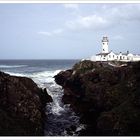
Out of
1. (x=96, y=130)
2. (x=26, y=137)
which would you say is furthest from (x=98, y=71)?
(x=26, y=137)

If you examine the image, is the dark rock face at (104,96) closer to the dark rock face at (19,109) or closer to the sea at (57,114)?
the sea at (57,114)

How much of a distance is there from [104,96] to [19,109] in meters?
3.66

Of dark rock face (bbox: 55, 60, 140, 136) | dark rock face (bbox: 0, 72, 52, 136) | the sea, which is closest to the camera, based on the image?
dark rock face (bbox: 0, 72, 52, 136)

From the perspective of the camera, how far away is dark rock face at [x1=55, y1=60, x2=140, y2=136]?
31.4ft

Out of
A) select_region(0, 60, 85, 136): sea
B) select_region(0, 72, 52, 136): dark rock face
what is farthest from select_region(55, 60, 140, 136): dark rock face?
select_region(0, 72, 52, 136): dark rock face

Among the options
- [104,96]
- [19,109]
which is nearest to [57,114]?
[19,109]

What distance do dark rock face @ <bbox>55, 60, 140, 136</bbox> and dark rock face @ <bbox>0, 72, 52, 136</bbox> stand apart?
5.34 ft

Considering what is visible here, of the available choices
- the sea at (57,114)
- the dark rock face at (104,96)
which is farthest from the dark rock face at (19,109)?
the dark rock face at (104,96)

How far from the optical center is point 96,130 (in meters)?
9.83

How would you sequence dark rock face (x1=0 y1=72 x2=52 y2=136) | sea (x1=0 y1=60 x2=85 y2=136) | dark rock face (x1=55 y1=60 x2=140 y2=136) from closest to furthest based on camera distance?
1. dark rock face (x1=0 y1=72 x2=52 y2=136)
2. dark rock face (x1=55 y1=60 x2=140 y2=136)
3. sea (x1=0 y1=60 x2=85 y2=136)

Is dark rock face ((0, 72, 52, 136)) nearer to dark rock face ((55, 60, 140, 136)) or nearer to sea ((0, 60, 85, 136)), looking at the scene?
sea ((0, 60, 85, 136))

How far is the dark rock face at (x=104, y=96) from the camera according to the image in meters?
9.56

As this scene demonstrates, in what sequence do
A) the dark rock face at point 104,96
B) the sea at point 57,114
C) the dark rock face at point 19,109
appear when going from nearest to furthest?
the dark rock face at point 19,109
the dark rock face at point 104,96
the sea at point 57,114

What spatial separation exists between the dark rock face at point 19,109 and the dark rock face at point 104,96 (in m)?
1.63
